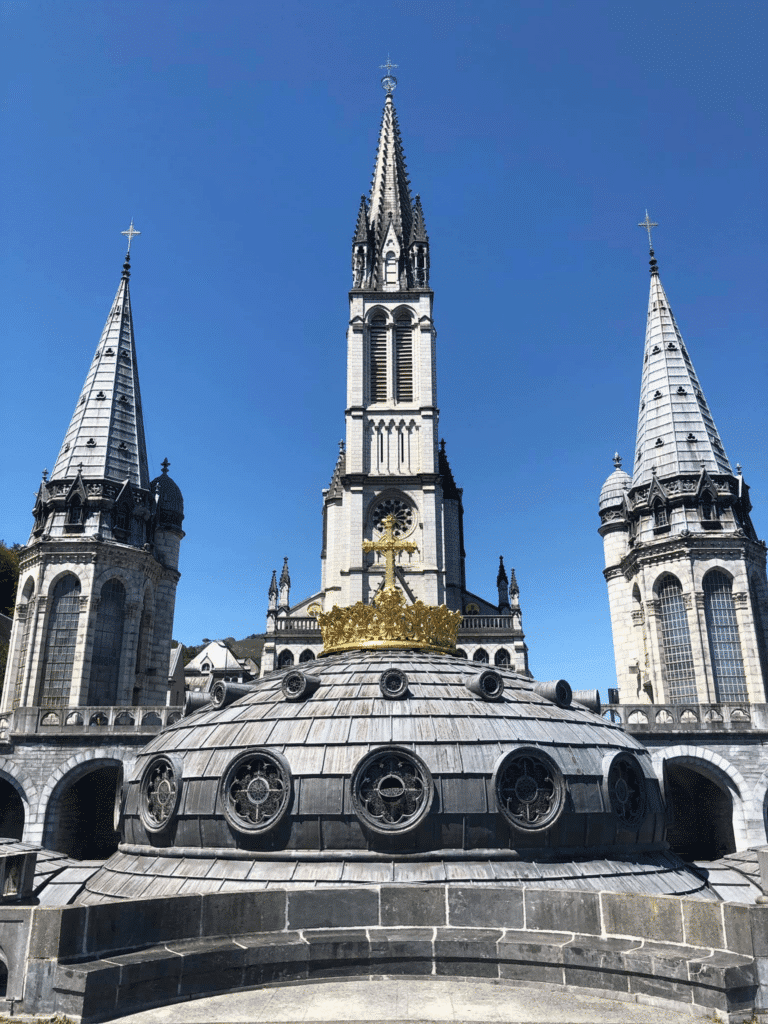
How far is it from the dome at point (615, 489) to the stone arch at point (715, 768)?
709 inches

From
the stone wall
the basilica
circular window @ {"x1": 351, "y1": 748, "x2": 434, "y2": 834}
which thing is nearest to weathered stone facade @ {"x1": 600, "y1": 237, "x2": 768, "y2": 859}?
the basilica

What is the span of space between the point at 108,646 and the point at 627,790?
113ft

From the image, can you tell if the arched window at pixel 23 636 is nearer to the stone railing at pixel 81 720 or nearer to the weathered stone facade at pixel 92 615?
the weathered stone facade at pixel 92 615

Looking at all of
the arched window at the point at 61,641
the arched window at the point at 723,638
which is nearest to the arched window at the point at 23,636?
the arched window at the point at 61,641

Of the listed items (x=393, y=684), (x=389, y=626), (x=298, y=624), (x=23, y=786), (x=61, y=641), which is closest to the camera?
(x=393, y=684)

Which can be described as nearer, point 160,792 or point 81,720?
point 160,792

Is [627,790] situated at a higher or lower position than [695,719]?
lower

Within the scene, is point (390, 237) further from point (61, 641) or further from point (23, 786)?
point (23, 786)

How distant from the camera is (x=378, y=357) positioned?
213 ft

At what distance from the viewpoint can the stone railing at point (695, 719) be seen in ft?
106

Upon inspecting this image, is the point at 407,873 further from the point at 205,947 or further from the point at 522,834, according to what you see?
the point at 205,947

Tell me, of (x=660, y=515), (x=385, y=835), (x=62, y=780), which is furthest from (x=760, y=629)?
(x=385, y=835)

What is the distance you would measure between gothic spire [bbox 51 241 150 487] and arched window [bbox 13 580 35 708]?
22.7ft

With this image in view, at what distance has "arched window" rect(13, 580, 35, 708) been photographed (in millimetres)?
40969
